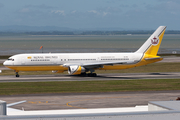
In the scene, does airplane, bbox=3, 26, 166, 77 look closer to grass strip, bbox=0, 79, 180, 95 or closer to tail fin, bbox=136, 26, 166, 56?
tail fin, bbox=136, 26, 166, 56

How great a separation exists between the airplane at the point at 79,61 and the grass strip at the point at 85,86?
9385mm

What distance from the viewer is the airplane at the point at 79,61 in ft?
199

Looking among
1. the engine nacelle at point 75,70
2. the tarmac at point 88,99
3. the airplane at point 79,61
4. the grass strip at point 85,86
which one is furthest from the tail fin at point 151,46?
the tarmac at point 88,99

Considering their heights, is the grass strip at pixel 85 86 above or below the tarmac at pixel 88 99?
above

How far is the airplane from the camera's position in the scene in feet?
199

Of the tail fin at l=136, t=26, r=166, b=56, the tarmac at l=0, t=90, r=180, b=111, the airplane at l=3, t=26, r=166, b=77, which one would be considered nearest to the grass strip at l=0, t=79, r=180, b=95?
the tarmac at l=0, t=90, r=180, b=111

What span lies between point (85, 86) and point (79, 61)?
1502 centimetres

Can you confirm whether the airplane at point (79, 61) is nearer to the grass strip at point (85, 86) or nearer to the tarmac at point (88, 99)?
the grass strip at point (85, 86)

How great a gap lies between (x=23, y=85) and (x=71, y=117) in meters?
34.1

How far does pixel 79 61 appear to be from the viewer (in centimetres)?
6288

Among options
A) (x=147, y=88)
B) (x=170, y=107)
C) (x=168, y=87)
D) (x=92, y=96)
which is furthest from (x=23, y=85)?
(x=170, y=107)

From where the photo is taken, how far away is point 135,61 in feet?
212

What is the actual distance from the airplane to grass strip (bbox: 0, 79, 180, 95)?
938cm

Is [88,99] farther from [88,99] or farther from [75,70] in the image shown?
[75,70]
